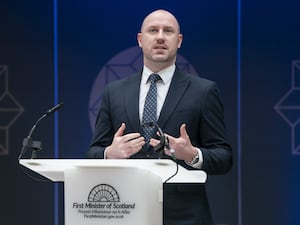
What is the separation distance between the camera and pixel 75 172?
1.75m

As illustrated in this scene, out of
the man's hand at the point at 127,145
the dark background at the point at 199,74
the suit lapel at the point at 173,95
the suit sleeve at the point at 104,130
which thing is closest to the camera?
the man's hand at the point at 127,145

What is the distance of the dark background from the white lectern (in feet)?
6.74

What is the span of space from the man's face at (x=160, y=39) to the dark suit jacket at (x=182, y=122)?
10 cm

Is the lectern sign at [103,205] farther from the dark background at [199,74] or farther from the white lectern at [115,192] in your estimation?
the dark background at [199,74]

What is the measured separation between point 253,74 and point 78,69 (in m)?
1.21

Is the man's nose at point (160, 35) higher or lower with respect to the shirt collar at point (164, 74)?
higher

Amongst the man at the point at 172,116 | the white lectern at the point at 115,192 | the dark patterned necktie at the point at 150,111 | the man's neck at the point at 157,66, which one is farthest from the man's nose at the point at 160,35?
the white lectern at the point at 115,192

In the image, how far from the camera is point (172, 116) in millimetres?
2436

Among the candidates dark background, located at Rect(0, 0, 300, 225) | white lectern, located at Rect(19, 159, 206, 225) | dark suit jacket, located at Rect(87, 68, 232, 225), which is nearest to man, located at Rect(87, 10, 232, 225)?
dark suit jacket, located at Rect(87, 68, 232, 225)

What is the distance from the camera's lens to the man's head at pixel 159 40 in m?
2.60

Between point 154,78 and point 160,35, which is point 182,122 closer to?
point 154,78

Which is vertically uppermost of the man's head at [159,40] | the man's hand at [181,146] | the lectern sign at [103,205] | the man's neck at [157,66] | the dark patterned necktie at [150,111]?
the man's head at [159,40]

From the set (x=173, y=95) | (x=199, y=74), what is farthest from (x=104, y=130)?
(x=199, y=74)

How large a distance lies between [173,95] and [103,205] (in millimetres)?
887
